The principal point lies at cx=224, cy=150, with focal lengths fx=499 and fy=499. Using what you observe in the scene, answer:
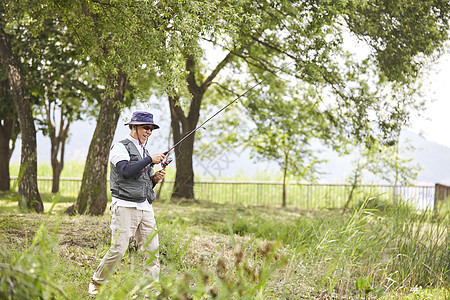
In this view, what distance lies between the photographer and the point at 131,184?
4.18 meters

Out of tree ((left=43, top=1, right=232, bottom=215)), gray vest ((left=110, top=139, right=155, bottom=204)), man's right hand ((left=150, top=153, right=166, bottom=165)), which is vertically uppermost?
tree ((left=43, top=1, right=232, bottom=215))

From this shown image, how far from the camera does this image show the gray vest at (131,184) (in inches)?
164

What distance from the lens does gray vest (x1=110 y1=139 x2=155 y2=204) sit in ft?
13.7

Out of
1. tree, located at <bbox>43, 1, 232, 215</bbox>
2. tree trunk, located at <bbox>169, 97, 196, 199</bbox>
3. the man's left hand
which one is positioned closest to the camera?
the man's left hand

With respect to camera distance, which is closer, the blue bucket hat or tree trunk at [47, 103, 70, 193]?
the blue bucket hat

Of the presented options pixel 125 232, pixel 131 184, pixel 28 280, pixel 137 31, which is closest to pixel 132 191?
pixel 131 184

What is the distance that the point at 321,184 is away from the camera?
1641 cm

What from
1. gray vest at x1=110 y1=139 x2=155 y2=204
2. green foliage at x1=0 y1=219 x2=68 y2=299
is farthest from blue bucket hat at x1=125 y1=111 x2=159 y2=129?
green foliage at x1=0 y1=219 x2=68 y2=299

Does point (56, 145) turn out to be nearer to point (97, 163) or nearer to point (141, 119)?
point (97, 163)

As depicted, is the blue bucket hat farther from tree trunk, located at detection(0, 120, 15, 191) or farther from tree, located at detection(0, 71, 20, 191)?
tree trunk, located at detection(0, 120, 15, 191)

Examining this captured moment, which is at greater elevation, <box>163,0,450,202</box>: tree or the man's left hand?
<box>163,0,450,202</box>: tree

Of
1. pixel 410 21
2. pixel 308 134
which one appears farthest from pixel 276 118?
pixel 410 21

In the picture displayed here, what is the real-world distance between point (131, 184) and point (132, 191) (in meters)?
0.06

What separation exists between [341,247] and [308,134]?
9.98m
